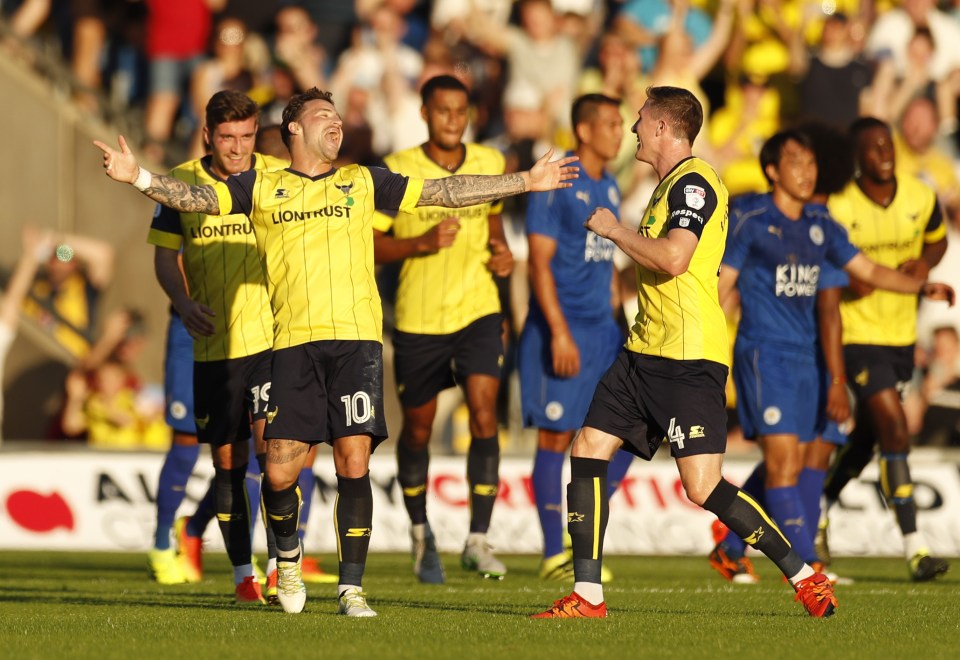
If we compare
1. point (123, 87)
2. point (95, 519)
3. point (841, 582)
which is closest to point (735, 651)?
point (841, 582)

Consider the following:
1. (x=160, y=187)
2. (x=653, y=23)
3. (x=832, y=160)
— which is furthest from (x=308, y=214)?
(x=653, y=23)

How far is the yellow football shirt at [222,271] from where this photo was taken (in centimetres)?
970

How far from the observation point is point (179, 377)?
426 inches

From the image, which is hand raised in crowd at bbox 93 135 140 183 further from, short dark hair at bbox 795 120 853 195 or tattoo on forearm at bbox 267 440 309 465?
short dark hair at bbox 795 120 853 195

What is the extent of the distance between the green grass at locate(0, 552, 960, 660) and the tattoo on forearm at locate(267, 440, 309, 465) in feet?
2.41

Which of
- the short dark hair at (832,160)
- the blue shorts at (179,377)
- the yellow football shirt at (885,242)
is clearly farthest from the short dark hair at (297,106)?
the yellow football shirt at (885,242)

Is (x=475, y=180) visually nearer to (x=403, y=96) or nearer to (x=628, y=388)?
(x=628, y=388)

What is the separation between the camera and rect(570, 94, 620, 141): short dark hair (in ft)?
37.8

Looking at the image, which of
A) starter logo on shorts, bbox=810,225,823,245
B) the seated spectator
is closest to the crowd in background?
the seated spectator

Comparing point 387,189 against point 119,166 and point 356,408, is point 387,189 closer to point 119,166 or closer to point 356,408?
point 356,408

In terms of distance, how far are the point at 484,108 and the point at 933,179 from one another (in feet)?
14.4

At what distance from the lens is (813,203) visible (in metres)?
10.8

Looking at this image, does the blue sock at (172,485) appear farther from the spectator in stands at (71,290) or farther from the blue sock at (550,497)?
the spectator in stands at (71,290)

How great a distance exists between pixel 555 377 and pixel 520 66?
6.52 meters
